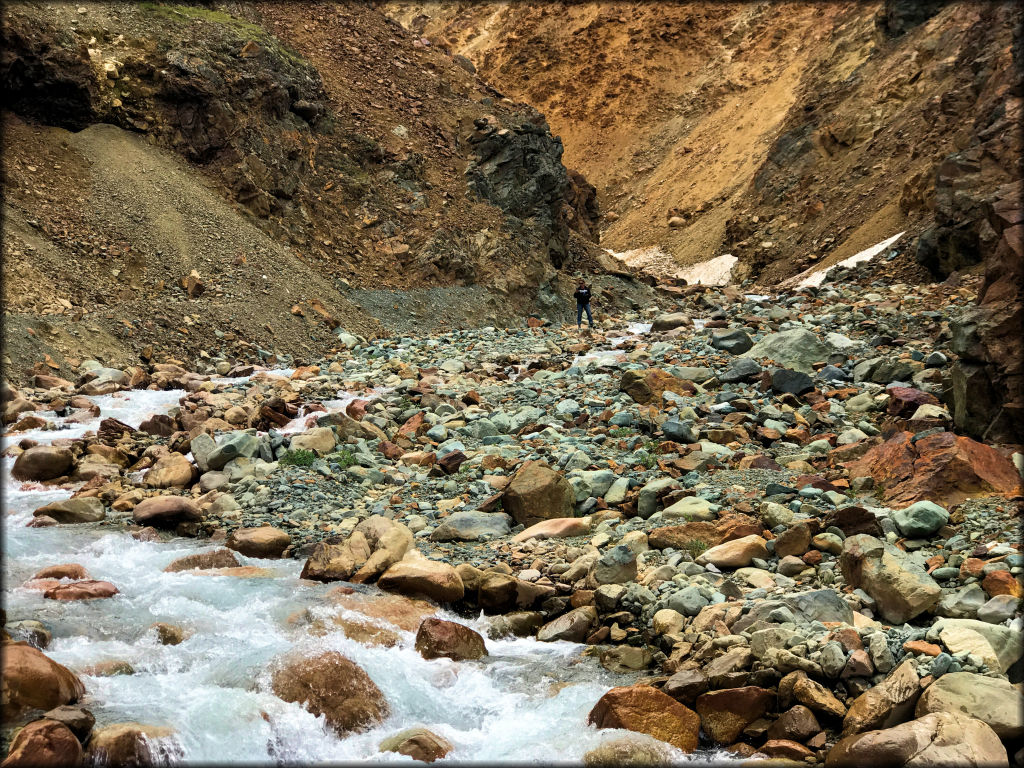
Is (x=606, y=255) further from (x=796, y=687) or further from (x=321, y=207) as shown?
(x=796, y=687)

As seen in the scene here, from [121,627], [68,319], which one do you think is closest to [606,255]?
[68,319]

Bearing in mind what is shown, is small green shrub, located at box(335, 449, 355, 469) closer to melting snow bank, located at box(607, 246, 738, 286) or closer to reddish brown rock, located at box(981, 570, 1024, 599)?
reddish brown rock, located at box(981, 570, 1024, 599)

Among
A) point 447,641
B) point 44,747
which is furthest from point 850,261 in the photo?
point 44,747

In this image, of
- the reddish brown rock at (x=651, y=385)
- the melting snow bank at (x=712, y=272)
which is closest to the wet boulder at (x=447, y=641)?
the reddish brown rock at (x=651, y=385)

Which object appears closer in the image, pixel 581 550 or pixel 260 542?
pixel 581 550

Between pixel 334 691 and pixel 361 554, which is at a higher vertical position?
pixel 361 554

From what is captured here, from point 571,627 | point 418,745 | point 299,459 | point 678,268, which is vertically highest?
point 678,268

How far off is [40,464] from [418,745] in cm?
714

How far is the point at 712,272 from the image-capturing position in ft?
117

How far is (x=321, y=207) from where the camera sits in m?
23.4

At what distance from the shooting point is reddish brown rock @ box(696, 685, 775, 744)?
4602 millimetres

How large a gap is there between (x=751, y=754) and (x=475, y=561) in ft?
10.7

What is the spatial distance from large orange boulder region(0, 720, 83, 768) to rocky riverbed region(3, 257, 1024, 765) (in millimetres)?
14

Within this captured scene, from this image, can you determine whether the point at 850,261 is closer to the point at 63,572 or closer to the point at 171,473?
the point at 171,473
